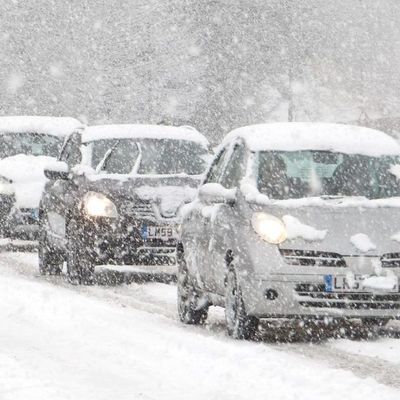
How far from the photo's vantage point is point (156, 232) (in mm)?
13391

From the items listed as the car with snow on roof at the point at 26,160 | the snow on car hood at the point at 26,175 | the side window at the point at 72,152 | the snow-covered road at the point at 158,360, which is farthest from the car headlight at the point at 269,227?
the snow on car hood at the point at 26,175

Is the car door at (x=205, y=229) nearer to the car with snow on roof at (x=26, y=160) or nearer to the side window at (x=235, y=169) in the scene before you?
the side window at (x=235, y=169)

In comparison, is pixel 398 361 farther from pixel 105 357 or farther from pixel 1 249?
pixel 1 249

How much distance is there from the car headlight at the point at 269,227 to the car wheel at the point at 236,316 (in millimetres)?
428

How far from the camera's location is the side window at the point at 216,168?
10.4 meters

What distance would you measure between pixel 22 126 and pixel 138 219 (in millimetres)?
7137

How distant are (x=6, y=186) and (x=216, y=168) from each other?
8393 mm

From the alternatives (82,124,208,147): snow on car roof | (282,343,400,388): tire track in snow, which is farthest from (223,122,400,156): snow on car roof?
(82,124,208,147): snow on car roof

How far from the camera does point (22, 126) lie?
20016 millimetres

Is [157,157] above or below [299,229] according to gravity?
above

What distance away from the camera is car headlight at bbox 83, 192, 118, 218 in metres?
13.3

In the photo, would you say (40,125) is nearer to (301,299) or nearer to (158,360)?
(301,299)

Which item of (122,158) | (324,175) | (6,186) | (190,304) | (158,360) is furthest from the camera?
(6,186)

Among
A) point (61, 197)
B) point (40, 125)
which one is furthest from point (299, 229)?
point (40, 125)
